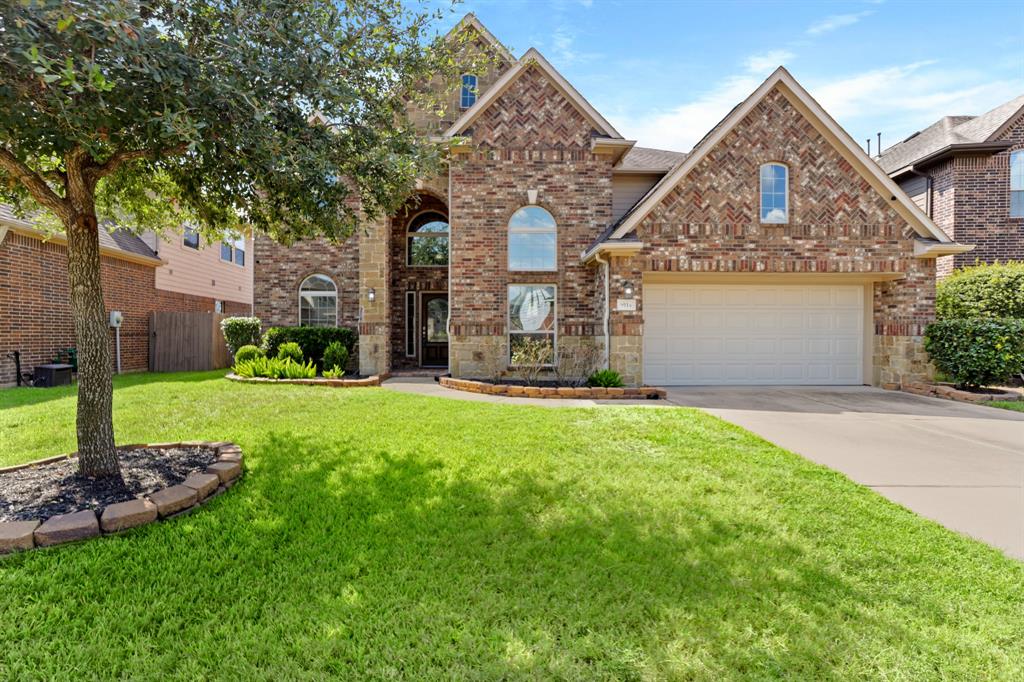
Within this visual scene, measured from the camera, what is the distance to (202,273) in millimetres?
17375

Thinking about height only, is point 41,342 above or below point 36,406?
above

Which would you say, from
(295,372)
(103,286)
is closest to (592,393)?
(295,372)

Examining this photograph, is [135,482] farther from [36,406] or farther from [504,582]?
[36,406]

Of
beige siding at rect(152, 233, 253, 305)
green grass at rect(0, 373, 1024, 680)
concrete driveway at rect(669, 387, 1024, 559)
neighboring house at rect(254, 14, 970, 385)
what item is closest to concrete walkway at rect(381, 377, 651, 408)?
concrete driveway at rect(669, 387, 1024, 559)

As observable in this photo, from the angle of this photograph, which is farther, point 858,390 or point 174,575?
point 858,390

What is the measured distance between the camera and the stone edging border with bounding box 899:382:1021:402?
8.60m

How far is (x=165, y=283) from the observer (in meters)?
15.1

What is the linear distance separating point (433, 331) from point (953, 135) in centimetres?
1745

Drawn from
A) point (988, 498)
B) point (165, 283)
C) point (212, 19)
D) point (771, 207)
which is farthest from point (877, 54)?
point (165, 283)

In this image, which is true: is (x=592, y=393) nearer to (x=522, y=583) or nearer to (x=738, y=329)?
(x=738, y=329)

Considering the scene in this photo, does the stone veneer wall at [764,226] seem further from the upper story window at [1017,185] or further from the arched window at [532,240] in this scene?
the upper story window at [1017,185]

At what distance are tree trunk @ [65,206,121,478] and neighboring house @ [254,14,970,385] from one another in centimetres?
714

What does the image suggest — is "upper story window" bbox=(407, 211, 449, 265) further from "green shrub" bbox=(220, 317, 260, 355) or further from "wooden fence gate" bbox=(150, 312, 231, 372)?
"wooden fence gate" bbox=(150, 312, 231, 372)

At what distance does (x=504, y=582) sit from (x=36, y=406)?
9040mm
